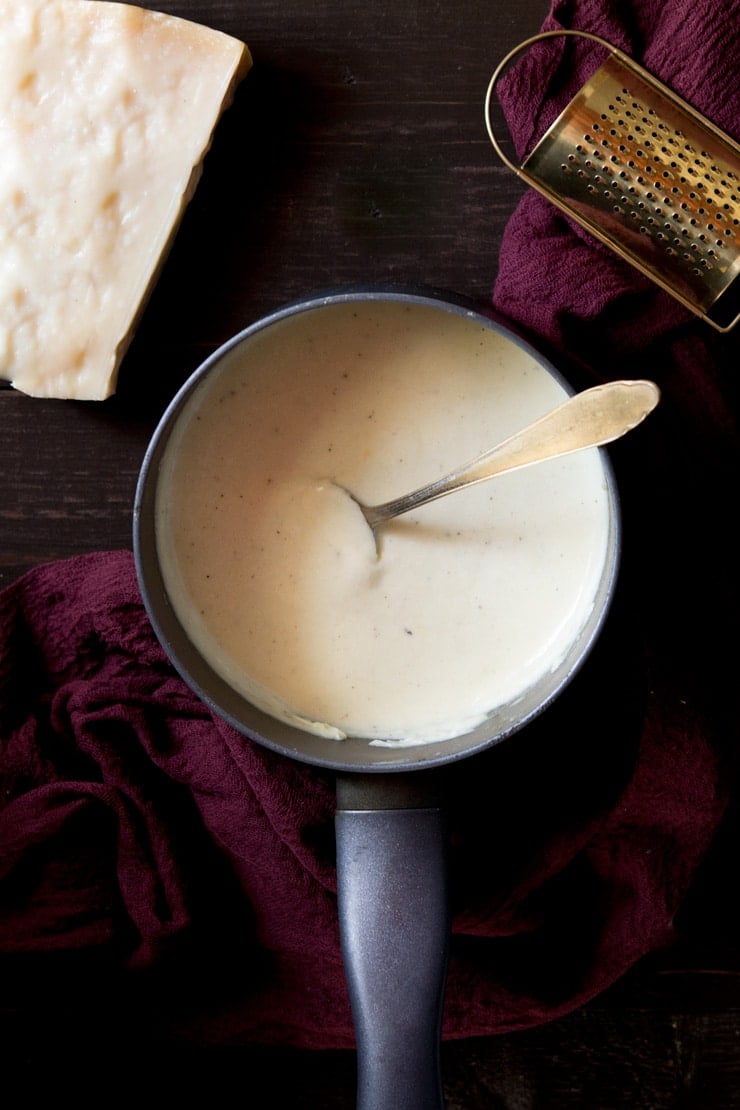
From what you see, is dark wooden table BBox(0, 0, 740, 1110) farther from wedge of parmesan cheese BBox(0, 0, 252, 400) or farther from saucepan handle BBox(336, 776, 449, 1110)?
saucepan handle BBox(336, 776, 449, 1110)

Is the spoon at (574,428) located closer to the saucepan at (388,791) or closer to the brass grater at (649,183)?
the saucepan at (388,791)

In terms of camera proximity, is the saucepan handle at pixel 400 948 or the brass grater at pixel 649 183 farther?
the brass grater at pixel 649 183

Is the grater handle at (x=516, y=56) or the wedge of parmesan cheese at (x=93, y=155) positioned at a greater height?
the grater handle at (x=516, y=56)

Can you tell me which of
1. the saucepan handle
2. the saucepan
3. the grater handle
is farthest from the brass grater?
the saucepan handle

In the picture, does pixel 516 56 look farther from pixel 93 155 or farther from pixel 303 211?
pixel 93 155

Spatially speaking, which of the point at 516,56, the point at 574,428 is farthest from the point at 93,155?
the point at 574,428

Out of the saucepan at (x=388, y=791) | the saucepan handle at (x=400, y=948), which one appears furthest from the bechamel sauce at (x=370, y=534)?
the saucepan handle at (x=400, y=948)
